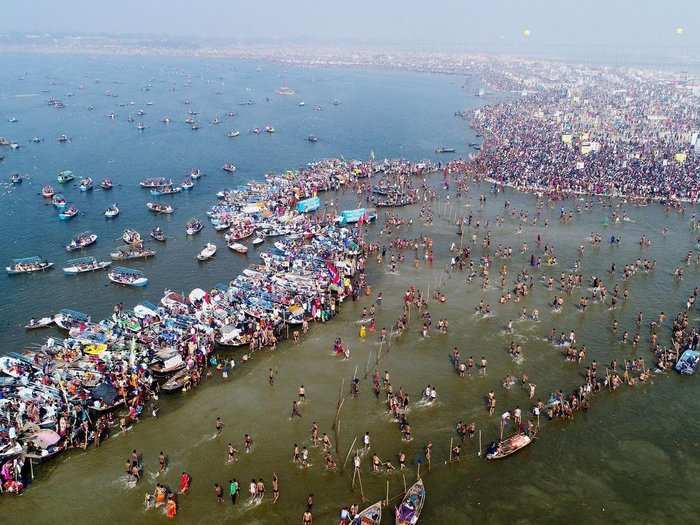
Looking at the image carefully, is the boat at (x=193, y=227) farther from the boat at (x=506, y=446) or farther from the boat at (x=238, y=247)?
the boat at (x=506, y=446)

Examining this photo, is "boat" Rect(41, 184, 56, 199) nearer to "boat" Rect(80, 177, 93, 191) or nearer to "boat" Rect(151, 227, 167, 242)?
"boat" Rect(80, 177, 93, 191)

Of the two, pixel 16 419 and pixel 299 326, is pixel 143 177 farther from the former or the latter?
pixel 16 419

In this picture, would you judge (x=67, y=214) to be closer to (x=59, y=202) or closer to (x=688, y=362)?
(x=59, y=202)

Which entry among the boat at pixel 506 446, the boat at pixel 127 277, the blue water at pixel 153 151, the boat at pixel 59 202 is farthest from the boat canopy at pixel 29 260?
the boat at pixel 506 446

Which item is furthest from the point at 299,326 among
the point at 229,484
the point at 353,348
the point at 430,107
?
the point at 430,107

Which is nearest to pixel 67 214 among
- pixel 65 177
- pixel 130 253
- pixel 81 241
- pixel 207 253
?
pixel 81 241

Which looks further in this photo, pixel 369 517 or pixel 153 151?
pixel 153 151

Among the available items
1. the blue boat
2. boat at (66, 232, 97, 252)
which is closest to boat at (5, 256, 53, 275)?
boat at (66, 232, 97, 252)
